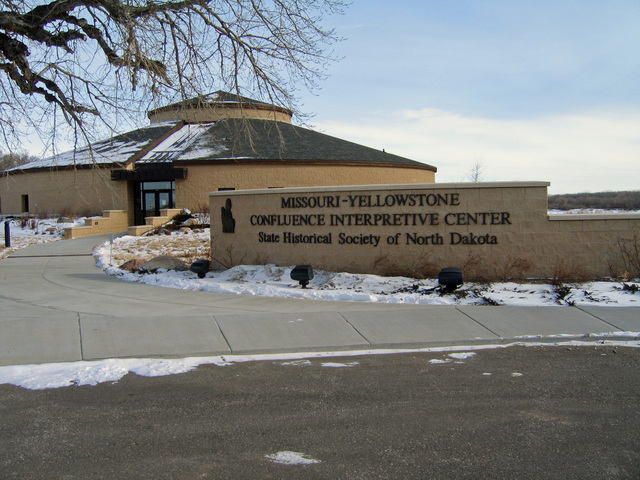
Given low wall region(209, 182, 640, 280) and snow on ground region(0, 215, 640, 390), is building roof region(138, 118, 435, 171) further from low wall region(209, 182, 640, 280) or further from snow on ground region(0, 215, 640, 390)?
low wall region(209, 182, 640, 280)

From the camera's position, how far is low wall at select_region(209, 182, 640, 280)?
1238 cm

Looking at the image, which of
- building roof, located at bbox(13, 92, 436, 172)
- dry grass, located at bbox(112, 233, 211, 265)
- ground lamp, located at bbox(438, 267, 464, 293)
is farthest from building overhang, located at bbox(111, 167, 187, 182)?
ground lamp, located at bbox(438, 267, 464, 293)

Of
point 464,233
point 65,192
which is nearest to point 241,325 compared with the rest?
point 464,233

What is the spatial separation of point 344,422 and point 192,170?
29.4 meters

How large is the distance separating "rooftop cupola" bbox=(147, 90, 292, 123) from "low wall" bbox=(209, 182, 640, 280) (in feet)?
12.5

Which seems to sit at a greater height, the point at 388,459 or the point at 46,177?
the point at 46,177

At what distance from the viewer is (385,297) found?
420 inches

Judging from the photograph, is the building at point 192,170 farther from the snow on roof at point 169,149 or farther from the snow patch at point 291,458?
the snow patch at point 291,458

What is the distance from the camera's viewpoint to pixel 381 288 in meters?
11.7

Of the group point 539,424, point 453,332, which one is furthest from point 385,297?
point 539,424

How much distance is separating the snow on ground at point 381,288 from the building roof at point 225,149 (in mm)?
18717

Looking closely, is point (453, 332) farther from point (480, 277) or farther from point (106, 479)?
point (106, 479)

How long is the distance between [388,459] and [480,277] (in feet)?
28.0

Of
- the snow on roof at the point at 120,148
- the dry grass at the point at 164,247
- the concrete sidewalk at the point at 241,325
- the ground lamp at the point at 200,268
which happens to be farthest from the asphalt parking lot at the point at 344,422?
the snow on roof at the point at 120,148
